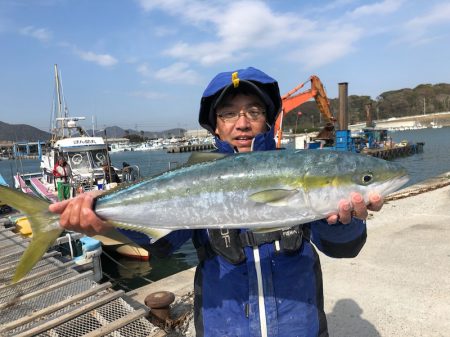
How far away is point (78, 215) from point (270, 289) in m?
1.31

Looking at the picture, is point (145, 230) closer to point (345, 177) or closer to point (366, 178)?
point (345, 177)

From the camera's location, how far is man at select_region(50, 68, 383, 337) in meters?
2.27

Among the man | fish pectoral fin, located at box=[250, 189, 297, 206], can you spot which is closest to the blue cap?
the man

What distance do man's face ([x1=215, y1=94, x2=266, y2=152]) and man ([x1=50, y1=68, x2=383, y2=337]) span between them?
3.8 inches

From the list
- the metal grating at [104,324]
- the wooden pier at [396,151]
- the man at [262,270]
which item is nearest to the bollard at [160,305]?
the metal grating at [104,324]

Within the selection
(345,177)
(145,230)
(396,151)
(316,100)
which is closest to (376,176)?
(345,177)

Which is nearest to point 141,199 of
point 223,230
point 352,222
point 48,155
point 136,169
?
point 223,230

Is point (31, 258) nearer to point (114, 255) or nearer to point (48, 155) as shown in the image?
point (114, 255)

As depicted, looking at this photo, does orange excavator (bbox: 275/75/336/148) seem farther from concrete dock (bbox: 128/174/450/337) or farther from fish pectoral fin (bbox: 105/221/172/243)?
fish pectoral fin (bbox: 105/221/172/243)

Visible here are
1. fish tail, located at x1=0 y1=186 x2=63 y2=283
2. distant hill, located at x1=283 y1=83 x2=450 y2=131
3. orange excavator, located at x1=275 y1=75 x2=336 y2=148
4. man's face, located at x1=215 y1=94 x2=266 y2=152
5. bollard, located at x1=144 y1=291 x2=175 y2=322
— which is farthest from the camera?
distant hill, located at x1=283 y1=83 x2=450 y2=131

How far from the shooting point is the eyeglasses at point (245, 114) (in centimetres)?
272

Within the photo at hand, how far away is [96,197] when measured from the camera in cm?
236

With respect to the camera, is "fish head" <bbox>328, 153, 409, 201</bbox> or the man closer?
"fish head" <bbox>328, 153, 409, 201</bbox>

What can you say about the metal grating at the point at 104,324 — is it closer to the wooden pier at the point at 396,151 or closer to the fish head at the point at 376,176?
the fish head at the point at 376,176
